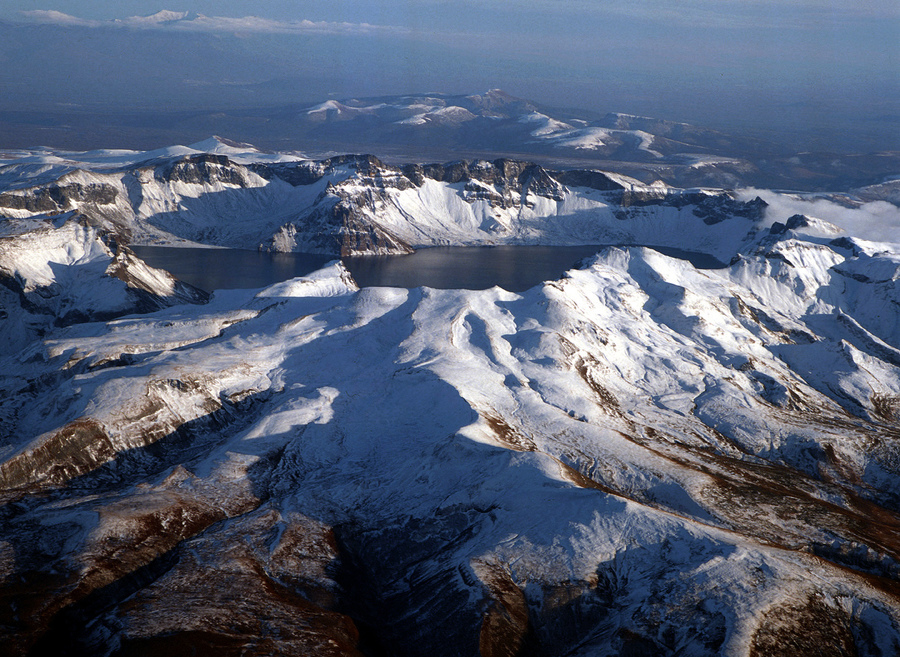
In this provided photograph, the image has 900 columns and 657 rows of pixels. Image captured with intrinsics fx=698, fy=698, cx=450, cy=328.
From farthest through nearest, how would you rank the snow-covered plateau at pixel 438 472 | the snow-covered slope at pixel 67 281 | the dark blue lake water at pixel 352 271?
the dark blue lake water at pixel 352 271
the snow-covered slope at pixel 67 281
the snow-covered plateau at pixel 438 472

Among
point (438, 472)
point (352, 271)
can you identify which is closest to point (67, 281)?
point (352, 271)

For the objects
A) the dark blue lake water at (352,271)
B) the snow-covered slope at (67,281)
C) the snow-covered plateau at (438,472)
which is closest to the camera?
the snow-covered plateau at (438,472)

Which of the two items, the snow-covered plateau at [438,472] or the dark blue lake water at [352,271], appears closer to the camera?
the snow-covered plateau at [438,472]

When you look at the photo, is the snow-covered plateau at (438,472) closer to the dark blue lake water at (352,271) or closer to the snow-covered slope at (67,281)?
the snow-covered slope at (67,281)

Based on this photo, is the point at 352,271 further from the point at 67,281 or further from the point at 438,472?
the point at 438,472

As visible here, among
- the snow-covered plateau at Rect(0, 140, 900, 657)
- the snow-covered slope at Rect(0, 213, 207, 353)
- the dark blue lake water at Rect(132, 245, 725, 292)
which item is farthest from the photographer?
the dark blue lake water at Rect(132, 245, 725, 292)

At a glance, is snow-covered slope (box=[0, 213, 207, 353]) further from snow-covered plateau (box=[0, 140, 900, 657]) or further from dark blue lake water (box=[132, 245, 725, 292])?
dark blue lake water (box=[132, 245, 725, 292])

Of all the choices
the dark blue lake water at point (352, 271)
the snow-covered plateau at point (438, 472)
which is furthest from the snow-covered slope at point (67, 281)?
the dark blue lake water at point (352, 271)

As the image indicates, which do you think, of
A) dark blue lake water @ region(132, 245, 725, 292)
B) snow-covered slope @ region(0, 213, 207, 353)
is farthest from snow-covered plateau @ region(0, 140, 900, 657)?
dark blue lake water @ region(132, 245, 725, 292)
